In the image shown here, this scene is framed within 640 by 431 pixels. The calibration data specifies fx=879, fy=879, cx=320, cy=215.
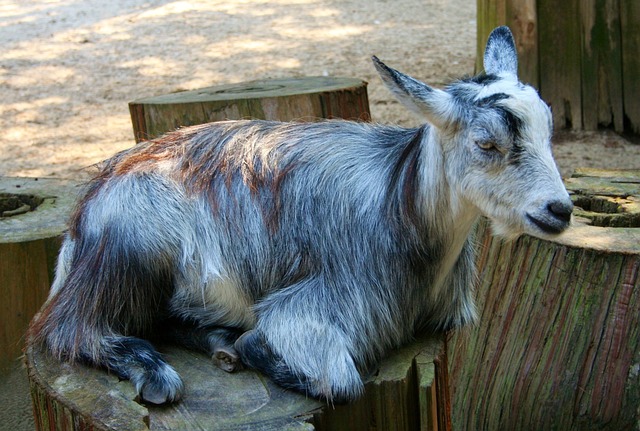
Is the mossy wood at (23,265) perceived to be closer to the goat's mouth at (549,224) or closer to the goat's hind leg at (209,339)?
the goat's hind leg at (209,339)

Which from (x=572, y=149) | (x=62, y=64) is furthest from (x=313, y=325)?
(x=62, y=64)

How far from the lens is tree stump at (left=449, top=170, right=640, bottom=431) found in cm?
388

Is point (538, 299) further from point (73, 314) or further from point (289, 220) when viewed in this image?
point (73, 314)

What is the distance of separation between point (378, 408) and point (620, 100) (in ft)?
17.9

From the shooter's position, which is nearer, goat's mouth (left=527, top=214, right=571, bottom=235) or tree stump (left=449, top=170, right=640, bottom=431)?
goat's mouth (left=527, top=214, right=571, bottom=235)

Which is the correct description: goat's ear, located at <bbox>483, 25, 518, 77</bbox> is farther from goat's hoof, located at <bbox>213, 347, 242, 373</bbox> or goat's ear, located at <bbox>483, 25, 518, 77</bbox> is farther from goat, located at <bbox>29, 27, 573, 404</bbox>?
goat's hoof, located at <bbox>213, 347, 242, 373</bbox>

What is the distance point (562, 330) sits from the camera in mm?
4035

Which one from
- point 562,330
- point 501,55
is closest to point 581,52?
point 562,330

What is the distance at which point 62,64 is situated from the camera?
1010 cm

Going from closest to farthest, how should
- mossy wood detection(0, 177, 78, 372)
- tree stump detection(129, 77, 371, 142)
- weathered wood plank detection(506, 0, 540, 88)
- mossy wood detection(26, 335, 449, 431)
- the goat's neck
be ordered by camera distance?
mossy wood detection(26, 335, 449, 431)
the goat's neck
mossy wood detection(0, 177, 78, 372)
tree stump detection(129, 77, 371, 142)
weathered wood plank detection(506, 0, 540, 88)

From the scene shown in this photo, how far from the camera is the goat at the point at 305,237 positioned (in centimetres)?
280

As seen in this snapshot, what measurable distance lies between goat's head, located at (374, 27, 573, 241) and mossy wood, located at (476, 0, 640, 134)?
15.7 feet

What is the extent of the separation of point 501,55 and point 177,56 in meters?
7.60

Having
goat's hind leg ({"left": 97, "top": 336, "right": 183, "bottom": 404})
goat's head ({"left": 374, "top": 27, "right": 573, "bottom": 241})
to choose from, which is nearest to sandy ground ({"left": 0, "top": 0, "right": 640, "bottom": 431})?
goat's head ({"left": 374, "top": 27, "right": 573, "bottom": 241})
